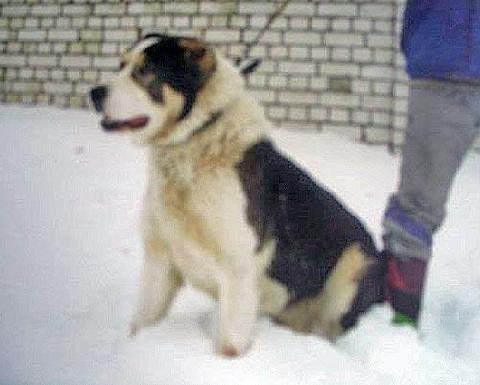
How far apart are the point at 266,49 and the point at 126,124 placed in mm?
1503

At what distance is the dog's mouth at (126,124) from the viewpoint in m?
0.90

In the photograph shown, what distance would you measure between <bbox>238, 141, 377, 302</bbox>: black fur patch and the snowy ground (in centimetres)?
12

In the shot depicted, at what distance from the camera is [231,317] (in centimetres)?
88

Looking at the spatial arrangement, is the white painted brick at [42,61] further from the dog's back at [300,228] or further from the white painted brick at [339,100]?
the dog's back at [300,228]

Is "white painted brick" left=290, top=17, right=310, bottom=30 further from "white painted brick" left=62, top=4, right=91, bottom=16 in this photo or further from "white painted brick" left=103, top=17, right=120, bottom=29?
"white painted brick" left=62, top=4, right=91, bottom=16

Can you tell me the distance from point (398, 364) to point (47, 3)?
2.26 metres

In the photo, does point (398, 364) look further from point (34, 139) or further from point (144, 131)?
point (34, 139)

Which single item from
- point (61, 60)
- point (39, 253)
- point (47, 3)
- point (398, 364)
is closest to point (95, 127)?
point (61, 60)

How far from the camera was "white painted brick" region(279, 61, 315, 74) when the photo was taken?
226cm

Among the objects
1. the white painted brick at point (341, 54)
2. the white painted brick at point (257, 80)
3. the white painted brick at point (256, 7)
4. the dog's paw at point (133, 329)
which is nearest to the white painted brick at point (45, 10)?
the white painted brick at point (256, 7)

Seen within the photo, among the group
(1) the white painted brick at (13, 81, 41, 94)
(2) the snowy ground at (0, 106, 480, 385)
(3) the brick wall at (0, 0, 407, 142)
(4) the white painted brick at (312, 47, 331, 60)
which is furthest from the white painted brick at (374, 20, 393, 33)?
(1) the white painted brick at (13, 81, 41, 94)

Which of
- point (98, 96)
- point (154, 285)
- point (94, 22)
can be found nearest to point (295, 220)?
point (154, 285)

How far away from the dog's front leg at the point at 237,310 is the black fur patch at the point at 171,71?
30 cm

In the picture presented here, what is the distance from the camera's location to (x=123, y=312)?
1037 millimetres
